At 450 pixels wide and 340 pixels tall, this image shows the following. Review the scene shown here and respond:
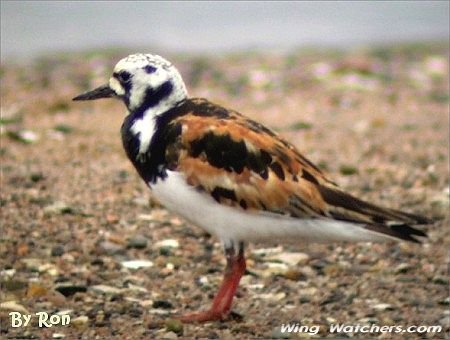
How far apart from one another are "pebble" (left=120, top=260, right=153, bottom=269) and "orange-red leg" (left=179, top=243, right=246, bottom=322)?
888 millimetres

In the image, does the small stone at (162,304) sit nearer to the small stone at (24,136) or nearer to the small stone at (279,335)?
the small stone at (279,335)

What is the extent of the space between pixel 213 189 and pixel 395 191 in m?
3.25

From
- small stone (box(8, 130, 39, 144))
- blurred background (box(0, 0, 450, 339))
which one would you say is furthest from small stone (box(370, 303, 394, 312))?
small stone (box(8, 130, 39, 144))

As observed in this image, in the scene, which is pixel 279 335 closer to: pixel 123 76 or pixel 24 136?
pixel 123 76

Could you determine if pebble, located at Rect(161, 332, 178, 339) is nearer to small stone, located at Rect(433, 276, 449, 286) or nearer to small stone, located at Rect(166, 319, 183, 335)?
small stone, located at Rect(166, 319, 183, 335)

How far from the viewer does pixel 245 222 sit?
6082mm

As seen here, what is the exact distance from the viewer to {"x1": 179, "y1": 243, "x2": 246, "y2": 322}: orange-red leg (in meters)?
6.18

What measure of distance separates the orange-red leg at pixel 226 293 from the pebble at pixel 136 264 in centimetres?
89

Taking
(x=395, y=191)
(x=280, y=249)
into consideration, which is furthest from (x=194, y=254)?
(x=395, y=191)

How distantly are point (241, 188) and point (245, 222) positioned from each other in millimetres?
177

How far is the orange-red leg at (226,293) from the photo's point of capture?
20.3 feet

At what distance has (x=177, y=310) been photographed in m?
6.46

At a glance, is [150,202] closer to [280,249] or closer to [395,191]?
[280,249]

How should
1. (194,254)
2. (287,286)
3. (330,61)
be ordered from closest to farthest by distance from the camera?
(287,286), (194,254), (330,61)
